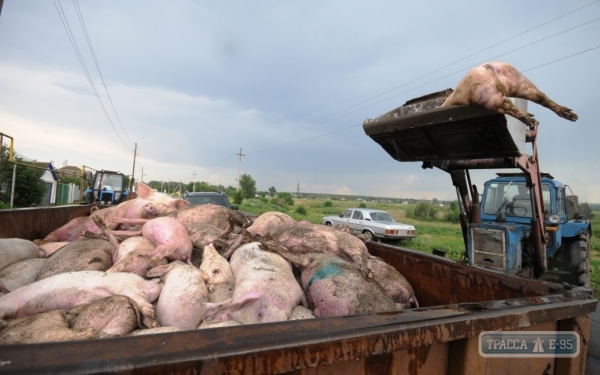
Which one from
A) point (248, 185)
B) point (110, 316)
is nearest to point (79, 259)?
point (110, 316)

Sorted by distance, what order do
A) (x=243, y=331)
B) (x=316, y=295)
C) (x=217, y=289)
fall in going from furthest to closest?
(x=217, y=289) < (x=316, y=295) < (x=243, y=331)

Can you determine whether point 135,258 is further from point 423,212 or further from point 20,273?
point 423,212

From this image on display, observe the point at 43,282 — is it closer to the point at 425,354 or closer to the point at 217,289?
the point at 217,289

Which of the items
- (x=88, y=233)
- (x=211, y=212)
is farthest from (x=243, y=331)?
(x=211, y=212)

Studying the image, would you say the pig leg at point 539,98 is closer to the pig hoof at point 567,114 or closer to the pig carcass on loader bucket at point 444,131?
the pig hoof at point 567,114

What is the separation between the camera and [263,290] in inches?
97.6

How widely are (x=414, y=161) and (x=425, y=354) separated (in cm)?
294

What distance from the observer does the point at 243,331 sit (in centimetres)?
114

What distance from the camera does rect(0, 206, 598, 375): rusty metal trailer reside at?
0.93 metres

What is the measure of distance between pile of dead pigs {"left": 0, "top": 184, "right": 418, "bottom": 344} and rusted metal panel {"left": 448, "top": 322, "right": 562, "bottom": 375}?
96 centimetres

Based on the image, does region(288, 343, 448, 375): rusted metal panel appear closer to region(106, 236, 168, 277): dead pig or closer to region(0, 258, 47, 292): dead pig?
region(106, 236, 168, 277): dead pig

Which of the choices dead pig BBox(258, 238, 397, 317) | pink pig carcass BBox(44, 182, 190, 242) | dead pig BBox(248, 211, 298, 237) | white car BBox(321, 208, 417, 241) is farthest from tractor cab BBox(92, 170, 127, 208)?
dead pig BBox(258, 238, 397, 317)

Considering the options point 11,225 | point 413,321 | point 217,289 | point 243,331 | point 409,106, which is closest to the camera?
point 243,331

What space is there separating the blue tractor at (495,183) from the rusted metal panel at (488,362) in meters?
1.82
